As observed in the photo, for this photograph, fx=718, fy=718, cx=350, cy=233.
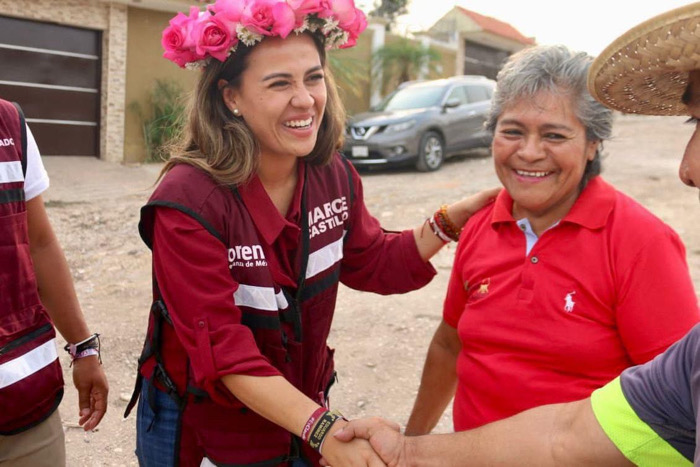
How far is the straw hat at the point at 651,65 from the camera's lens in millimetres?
1422

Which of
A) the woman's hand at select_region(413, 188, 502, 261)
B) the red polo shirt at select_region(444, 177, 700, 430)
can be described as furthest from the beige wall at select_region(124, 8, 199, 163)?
the red polo shirt at select_region(444, 177, 700, 430)

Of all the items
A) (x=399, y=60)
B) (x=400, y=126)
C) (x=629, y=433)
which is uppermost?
(x=399, y=60)

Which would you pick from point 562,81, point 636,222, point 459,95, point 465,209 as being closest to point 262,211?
point 465,209

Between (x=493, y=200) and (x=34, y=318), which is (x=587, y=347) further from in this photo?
(x=34, y=318)

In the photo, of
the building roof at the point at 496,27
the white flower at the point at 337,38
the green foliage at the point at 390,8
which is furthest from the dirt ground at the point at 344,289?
the green foliage at the point at 390,8

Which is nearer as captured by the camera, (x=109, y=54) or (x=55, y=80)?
(x=55, y=80)

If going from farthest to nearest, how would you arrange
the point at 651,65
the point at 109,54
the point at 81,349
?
the point at 109,54
the point at 81,349
the point at 651,65

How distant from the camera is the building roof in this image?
23.2 meters

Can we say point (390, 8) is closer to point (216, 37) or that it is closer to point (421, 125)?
point (421, 125)

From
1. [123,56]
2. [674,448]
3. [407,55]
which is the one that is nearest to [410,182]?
[123,56]

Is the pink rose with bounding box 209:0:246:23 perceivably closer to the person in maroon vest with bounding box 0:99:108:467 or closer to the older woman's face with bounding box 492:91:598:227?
Answer: the person in maroon vest with bounding box 0:99:108:467

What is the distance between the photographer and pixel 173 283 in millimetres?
1989

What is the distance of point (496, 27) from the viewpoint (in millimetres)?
24562

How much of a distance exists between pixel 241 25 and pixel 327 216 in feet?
2.15
